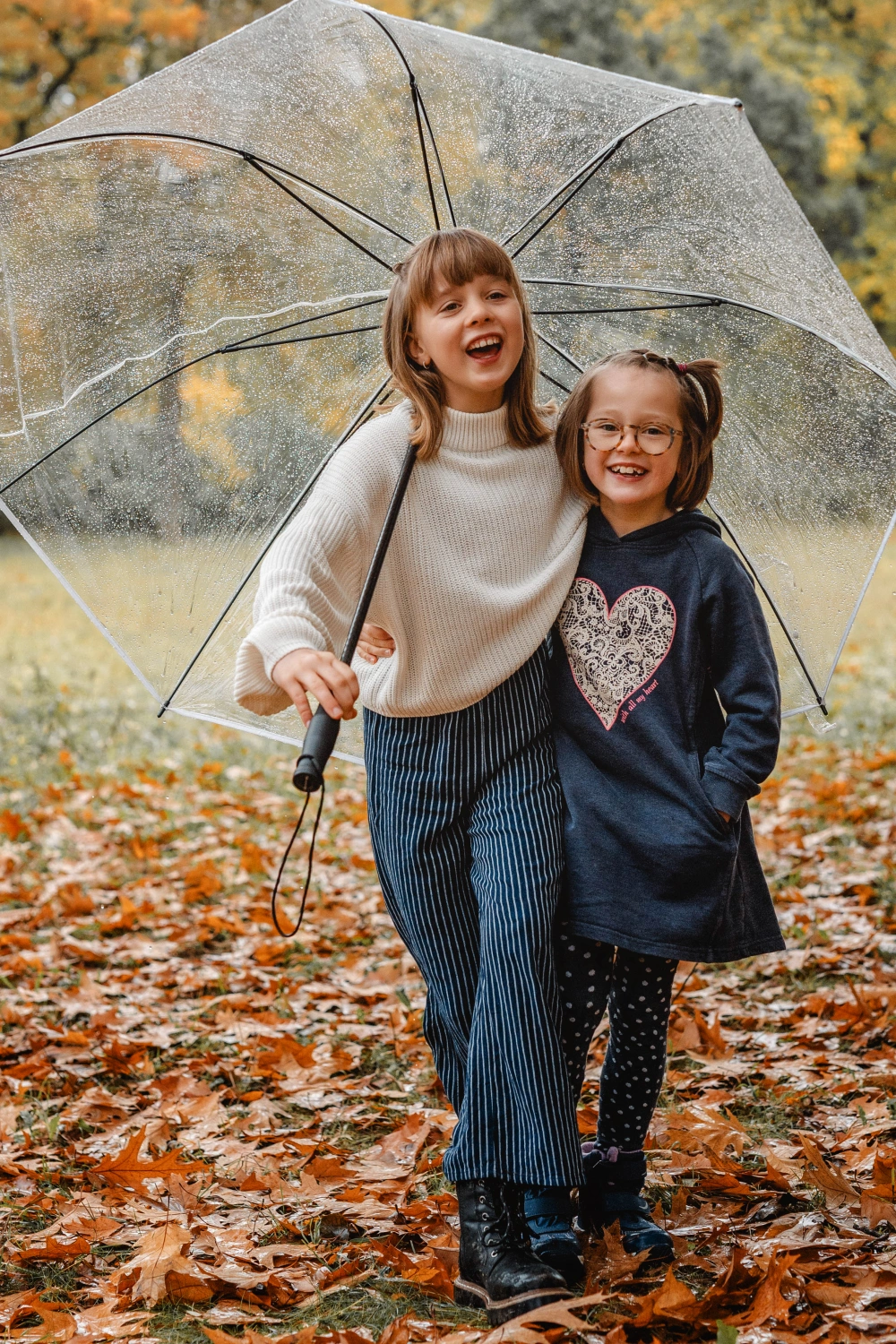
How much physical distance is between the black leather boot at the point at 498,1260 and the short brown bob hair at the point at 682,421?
1314 millimetres

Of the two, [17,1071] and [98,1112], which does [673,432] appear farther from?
[17,1071]

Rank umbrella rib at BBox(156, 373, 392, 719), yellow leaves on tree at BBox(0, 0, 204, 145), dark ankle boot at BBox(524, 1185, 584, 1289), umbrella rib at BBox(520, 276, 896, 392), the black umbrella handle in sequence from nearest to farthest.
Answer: the black umbrella handle → dark ankle boot at BBox(524, 1185, 584, 1289) → umbrella rib at BBox(520, 276, 896, 392) → umbrella rib at BBox(156, 373, 392, 719) → yellow leaves on tree at BBox(0, 0, 204, 145)

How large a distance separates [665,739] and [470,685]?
369 millimetres

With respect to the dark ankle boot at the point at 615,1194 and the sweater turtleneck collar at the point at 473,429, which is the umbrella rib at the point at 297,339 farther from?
the dark ankle boot at the point at 615,1194

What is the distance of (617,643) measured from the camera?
2527mm

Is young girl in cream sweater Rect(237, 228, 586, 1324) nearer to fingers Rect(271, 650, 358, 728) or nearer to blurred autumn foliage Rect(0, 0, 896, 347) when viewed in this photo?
fingers Rect(271, 650, 358, 728)

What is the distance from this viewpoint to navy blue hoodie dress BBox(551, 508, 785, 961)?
2.39 metres

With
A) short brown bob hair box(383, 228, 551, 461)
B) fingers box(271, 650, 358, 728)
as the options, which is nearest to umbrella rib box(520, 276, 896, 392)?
short brown bob hair box(383, 228, 551, 461)

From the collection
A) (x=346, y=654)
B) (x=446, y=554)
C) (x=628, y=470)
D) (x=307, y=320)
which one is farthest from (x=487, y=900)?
(x=307, y=320)

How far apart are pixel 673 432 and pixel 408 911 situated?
41.0 inches

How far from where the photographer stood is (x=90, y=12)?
17156 mm

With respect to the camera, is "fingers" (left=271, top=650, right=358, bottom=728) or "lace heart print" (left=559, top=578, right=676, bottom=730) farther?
"lace heart print" (left=559, top=578, right=676, bottom=730)

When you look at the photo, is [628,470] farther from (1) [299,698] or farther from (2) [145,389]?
(2) [145,389]

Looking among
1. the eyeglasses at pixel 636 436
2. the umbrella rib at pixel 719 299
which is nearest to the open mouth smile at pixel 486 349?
the eyeglasses at pixel 636 436
